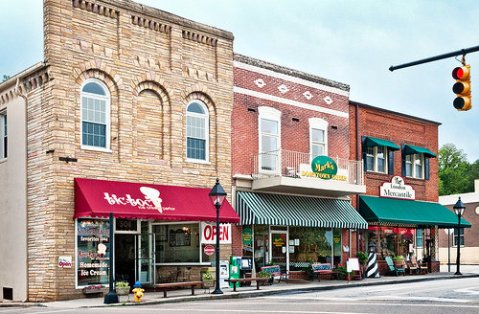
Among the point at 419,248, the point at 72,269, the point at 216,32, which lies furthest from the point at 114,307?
the point at 419,248

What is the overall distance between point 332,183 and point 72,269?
11186 mm

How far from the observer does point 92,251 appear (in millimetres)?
22078

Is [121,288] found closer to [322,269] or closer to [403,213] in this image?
[322,269]

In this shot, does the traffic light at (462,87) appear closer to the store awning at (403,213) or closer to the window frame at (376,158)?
A: the store awning at (403,213)

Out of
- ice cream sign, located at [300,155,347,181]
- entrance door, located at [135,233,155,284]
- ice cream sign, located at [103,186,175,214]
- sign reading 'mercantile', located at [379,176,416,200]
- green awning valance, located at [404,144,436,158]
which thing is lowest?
entrance door, located at [135,233,155,284]

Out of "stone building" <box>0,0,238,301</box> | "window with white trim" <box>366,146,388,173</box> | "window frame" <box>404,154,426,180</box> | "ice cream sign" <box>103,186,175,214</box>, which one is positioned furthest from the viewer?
"window frame" <box>404,154,426,180</box>

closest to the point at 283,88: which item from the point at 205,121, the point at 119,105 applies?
the point at 205,121

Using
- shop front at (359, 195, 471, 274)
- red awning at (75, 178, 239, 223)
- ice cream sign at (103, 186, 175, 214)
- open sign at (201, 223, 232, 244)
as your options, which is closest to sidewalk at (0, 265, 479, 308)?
open sign at (201, 223, 232, 244)

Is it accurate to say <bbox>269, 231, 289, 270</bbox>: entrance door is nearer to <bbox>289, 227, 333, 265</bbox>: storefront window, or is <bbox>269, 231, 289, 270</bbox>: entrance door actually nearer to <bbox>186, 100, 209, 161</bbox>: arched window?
<bbox>289, 227, 333, 265</bbox>: storefront window

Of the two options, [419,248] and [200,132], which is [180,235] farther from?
[419,248]

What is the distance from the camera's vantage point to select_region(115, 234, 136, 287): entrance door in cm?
2338

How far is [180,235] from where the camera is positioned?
25.2 metres

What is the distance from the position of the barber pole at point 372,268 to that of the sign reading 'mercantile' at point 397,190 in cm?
397

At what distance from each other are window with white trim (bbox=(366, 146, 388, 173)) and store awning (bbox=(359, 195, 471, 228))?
1.40 metres
